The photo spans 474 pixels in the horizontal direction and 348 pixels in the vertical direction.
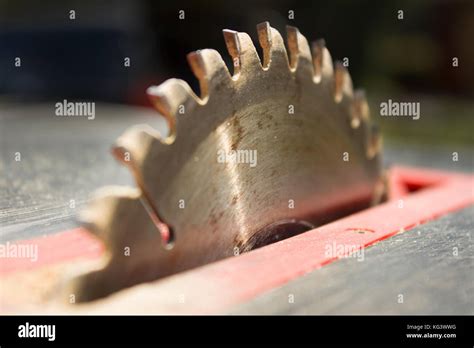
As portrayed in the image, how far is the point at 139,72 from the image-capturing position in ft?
22.4

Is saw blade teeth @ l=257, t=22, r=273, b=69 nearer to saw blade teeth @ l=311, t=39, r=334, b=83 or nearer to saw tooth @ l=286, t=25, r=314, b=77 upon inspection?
saw tooth @ l=286, t=25, r=314, b=77

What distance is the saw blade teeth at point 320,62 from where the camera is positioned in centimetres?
146

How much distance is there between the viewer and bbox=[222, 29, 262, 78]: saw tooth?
116 centimetres

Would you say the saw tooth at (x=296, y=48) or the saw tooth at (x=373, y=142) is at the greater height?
the saw tooth at (x=296, y=48)

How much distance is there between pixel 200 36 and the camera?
9328 millimetres

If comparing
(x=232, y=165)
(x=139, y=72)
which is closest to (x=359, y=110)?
(x=232, y=165)

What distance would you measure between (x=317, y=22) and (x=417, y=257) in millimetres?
9151

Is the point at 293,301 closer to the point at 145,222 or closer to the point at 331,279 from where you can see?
the point at 331,279

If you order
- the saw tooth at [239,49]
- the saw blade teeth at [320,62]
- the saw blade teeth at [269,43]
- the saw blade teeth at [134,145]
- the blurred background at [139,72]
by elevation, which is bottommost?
the saw blade teeth at [134,145]

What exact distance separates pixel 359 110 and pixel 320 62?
0.83 ft

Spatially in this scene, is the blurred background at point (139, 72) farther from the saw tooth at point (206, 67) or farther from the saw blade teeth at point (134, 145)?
the saw blade teeth at point (134, 145)

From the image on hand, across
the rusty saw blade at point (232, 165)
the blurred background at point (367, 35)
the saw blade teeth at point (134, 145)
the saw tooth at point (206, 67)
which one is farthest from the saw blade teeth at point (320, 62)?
the blurred background at point (367, 35)

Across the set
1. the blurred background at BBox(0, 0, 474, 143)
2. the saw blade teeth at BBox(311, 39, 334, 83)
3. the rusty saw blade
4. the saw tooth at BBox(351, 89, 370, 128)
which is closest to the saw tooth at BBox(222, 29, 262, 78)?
the rusty saw blade

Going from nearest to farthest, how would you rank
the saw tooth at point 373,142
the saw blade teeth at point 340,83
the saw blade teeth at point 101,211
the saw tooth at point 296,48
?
the saw blade teeth at point 101,211 < the saw tooth at point 296,48 < the saw blade teeth at point 340,83 < the saw tooth at point 373,142
